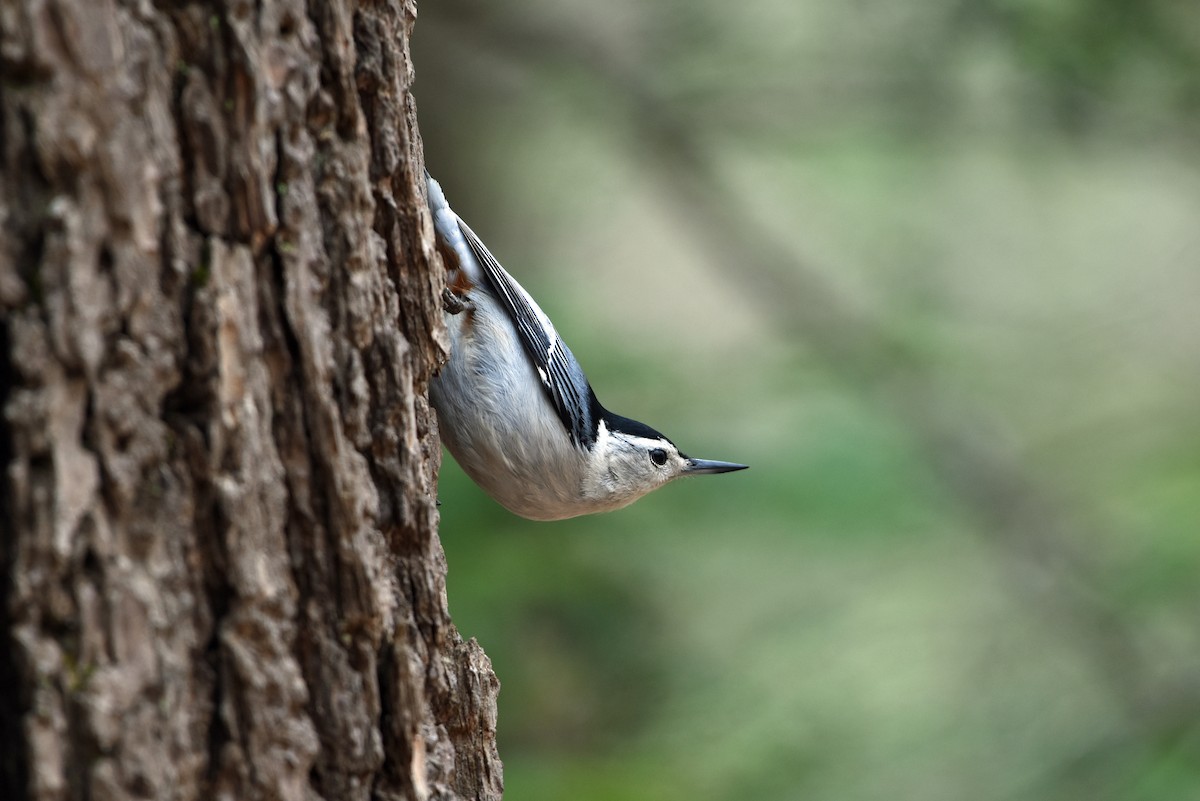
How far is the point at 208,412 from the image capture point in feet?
5.26

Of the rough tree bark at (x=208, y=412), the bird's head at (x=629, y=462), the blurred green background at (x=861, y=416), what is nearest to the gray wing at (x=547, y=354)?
the bird's head at (x=629, y=462)

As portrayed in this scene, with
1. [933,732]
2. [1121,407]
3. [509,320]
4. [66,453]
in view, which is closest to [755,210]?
[1121,407]

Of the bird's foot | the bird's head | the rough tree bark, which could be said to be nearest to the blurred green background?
the bird's head

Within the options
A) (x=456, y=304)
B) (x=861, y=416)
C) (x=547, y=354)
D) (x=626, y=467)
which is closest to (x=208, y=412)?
(x=456, y=304)

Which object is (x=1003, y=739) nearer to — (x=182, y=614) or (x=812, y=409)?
(x=812, y=409)

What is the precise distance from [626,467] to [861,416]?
256cm

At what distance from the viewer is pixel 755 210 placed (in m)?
8.51

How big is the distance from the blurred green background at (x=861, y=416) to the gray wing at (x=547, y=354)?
114cm

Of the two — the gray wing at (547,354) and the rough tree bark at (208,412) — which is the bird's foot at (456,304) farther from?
the rough tree bark at (208,412)

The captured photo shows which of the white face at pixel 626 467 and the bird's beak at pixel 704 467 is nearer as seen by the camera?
the white face at pixel 626 467

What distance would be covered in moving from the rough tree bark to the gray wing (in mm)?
1352

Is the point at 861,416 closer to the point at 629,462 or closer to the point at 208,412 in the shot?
the point at 629,462

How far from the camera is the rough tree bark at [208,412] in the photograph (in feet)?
4.72

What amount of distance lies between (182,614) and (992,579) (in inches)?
240
